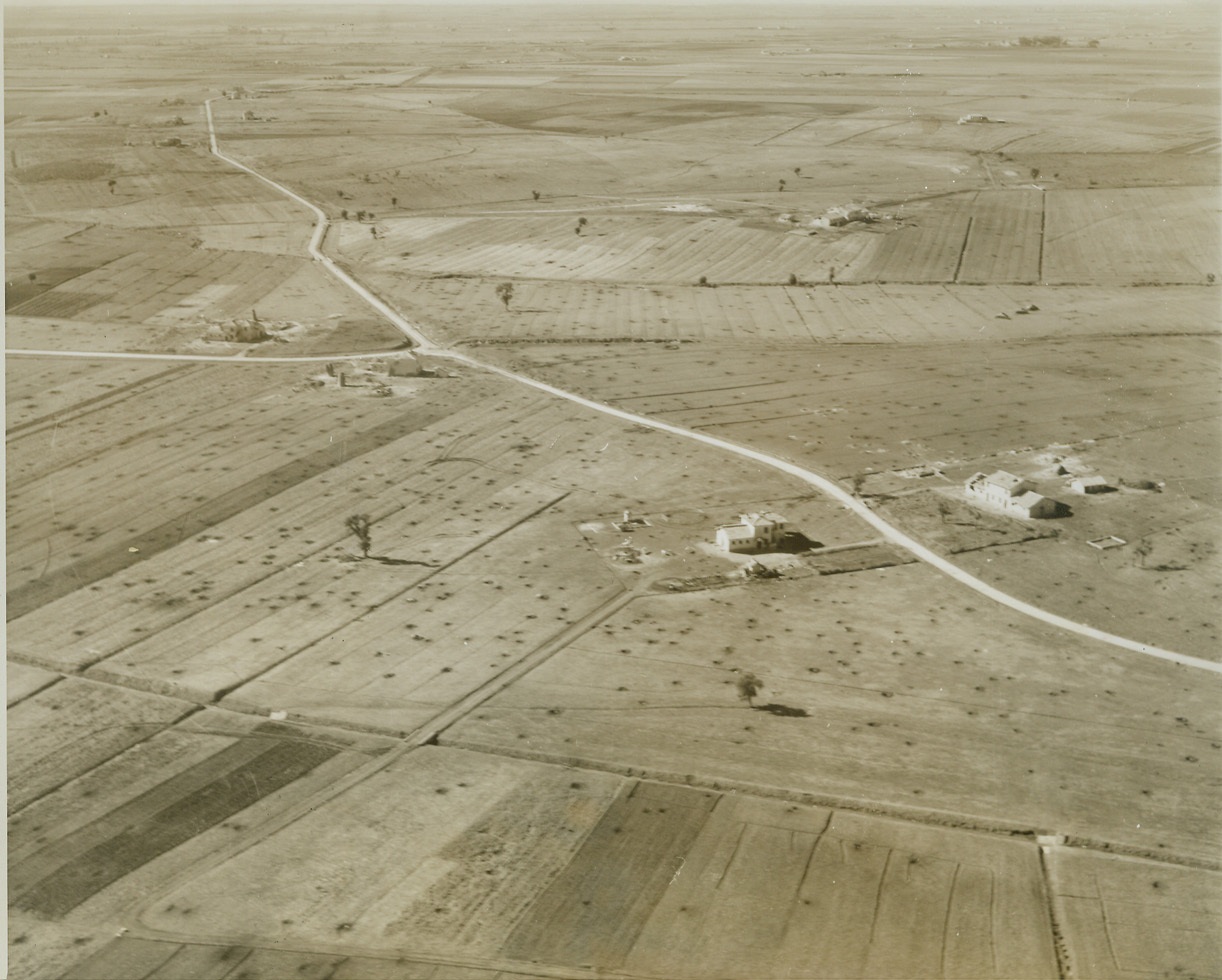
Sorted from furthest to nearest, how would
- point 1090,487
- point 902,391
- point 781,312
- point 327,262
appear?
point 327,262
point 781,312
point 902,391
point 1090,487

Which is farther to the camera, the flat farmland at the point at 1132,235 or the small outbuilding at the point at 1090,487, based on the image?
the flat farmland at the point at 1132,235

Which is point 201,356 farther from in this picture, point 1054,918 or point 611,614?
point 1054,918

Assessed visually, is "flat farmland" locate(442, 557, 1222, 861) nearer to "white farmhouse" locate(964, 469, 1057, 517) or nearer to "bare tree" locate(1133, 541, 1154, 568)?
"bare tree" locate(1133, 541, 1154, 568)

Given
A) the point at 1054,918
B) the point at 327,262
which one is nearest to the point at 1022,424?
the point at 1054,918

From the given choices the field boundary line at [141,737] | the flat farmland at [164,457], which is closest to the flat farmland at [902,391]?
the flat farmland at [164,457]

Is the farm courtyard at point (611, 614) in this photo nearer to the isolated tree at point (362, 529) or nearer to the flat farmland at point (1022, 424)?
the flat farmland at point (1022, 424)

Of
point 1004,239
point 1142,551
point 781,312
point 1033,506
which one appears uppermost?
point 1004,239

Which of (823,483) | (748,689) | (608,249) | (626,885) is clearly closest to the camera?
(626,885)

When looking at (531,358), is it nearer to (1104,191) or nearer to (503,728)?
(503,728)
